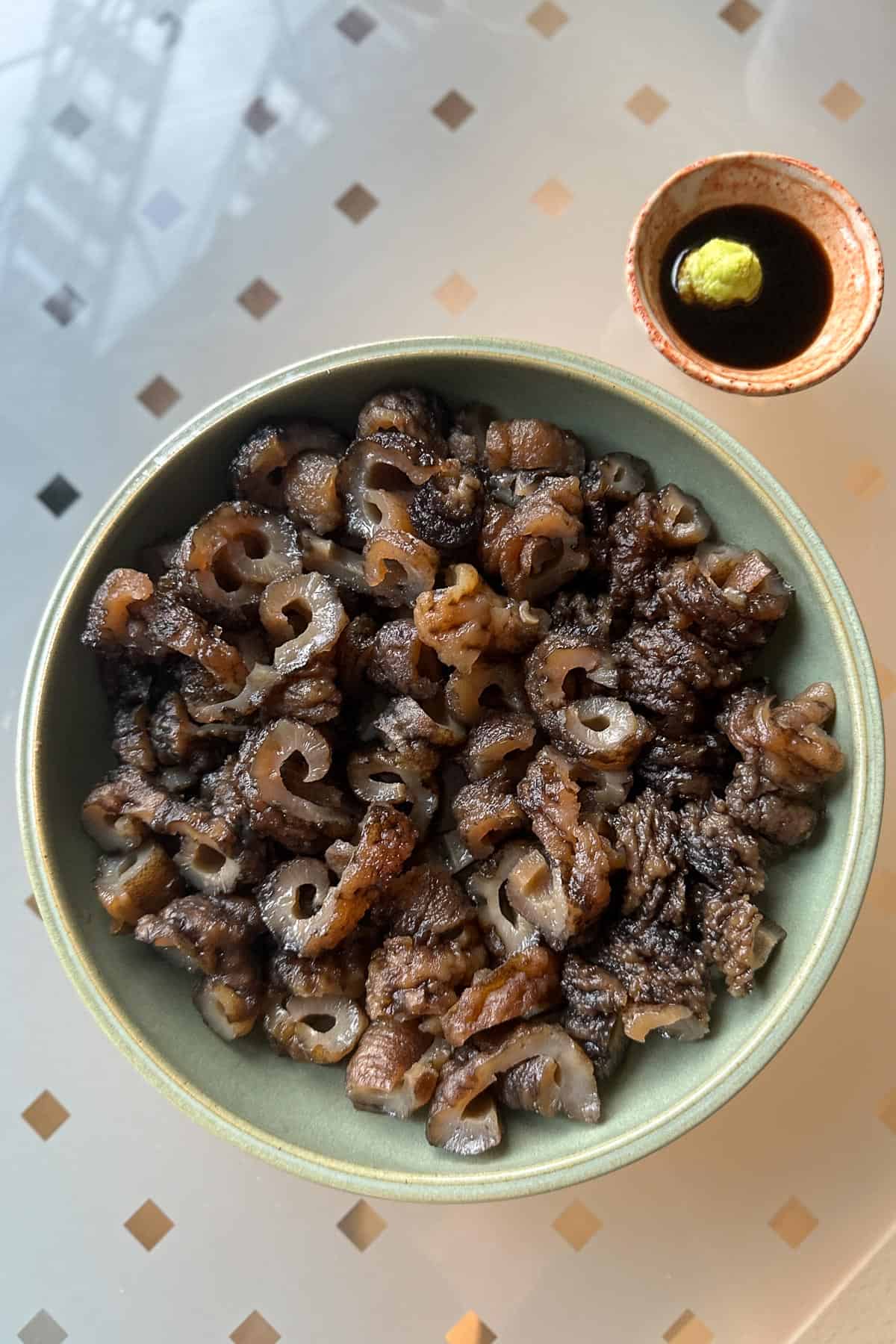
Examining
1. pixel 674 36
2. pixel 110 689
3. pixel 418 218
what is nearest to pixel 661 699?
pixel 110 689

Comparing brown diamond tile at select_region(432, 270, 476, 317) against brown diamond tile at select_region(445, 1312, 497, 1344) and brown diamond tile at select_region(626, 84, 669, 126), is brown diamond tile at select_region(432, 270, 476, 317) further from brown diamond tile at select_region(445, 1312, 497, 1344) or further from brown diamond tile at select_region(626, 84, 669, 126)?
brown diamond tile at select_region(445, 1312, 497, 1344)

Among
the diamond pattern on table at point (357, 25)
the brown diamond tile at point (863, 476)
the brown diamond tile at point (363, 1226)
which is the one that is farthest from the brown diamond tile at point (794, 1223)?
the diamond pattern on table at point (357, 25)

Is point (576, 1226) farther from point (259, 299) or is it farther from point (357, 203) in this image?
point (357, 203)

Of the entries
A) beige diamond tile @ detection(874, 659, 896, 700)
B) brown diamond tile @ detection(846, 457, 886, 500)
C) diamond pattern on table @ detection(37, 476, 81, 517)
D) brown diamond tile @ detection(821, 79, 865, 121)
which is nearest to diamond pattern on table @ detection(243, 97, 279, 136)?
diamond pattern on table @ detection(37, 476, 81, 517)

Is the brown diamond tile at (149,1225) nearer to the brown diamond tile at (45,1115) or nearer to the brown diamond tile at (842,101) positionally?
the brown diamond tile at (45,1115)

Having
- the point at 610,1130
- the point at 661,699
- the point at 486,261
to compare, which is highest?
the point at 486,261

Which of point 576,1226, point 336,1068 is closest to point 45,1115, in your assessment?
point 336,1068

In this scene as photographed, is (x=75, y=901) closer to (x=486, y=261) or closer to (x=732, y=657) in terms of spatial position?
(x=732, y=657)
